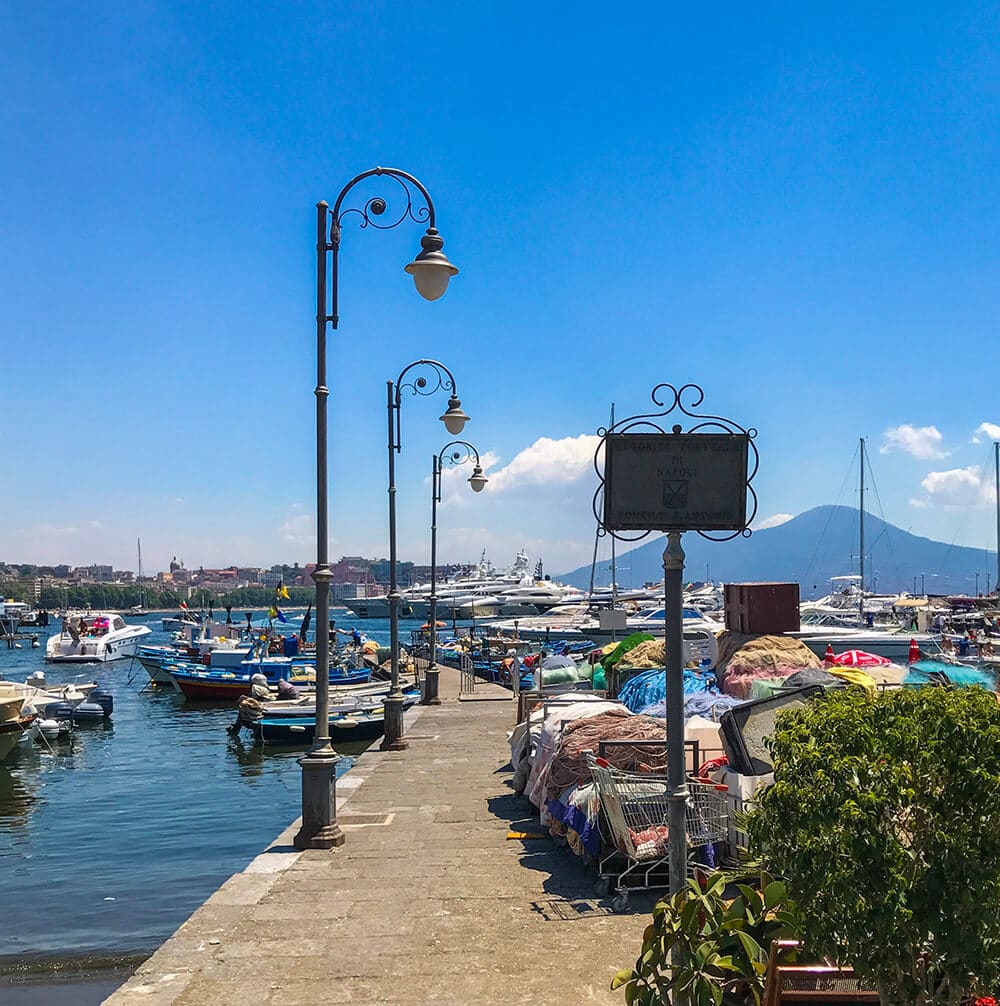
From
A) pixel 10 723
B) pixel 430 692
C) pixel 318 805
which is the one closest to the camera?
pixel 318 805

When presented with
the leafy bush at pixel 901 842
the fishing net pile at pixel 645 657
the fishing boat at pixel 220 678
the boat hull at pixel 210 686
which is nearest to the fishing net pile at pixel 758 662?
the fishing net pile at pixel 645 657

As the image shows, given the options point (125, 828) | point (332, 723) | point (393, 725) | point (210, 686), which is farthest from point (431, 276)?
point (210, 686)

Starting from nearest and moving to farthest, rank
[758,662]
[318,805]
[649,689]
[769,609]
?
[318,805] < [649,689] < [758,662] < [769,609]

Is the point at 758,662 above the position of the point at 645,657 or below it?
above

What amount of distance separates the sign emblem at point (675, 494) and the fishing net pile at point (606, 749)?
4983 mm

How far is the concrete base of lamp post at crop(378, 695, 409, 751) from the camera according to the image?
18.6 metres

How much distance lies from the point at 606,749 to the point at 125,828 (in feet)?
49.4

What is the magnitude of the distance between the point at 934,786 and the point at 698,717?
7370 millimetres

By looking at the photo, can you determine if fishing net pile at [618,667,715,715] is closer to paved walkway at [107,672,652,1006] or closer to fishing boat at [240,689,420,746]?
paved walkway at [107,672,652,1006]

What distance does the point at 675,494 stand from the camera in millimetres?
5668

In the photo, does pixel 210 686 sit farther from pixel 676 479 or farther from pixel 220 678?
pixel 676 479

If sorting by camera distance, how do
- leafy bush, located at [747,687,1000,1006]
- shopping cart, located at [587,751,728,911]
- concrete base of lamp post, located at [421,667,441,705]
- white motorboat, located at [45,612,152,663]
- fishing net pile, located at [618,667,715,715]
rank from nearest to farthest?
leafy bush, located at [747,687,1000,1006], shopping cart, located at [587,751,728,911], fishing net pile, located at [618,667,715,715], concrete base of lamp post, located at [421,667,441,705], white motorboat, located at [45,612,152,663]

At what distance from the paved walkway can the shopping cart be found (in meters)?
0.32

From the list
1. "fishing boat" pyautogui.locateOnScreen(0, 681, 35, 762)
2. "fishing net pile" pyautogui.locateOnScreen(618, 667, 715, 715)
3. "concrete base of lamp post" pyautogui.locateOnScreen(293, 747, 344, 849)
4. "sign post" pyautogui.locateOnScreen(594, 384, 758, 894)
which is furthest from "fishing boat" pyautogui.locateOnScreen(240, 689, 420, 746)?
"sign post" pyautogui.locateOnScreen(594, 384, 758, 894)
